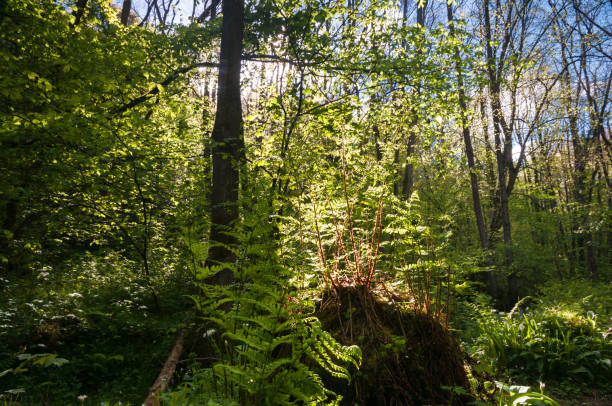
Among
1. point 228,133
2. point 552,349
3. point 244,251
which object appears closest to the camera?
point 244,251

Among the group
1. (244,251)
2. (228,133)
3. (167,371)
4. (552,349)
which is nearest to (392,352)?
(244,251)

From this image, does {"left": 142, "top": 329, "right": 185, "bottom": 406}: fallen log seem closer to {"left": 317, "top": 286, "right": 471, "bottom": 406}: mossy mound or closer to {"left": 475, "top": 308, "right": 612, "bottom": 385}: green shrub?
{"left": 317, "top": 286, "right": 471, "bottom": 406}: mossy mound

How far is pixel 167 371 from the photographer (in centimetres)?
428

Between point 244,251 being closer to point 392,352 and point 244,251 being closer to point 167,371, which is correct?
point 392,352

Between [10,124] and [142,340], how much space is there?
4023 mm

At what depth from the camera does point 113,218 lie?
5727 mm

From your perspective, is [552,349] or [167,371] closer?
[552,349]

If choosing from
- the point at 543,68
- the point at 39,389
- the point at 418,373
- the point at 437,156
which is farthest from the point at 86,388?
the point at 543,68

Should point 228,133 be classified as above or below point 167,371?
above

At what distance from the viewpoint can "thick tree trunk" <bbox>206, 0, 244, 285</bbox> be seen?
5.29 m

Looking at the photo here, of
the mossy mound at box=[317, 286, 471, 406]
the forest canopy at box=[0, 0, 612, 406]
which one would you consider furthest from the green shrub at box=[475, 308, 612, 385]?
the mossy mound at box=[317, 286, 471, 406]

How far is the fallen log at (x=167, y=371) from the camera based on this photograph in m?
3.37

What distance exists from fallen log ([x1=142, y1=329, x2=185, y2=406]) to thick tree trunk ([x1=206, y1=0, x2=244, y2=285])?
4.36 ft

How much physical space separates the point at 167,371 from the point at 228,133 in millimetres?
3810
